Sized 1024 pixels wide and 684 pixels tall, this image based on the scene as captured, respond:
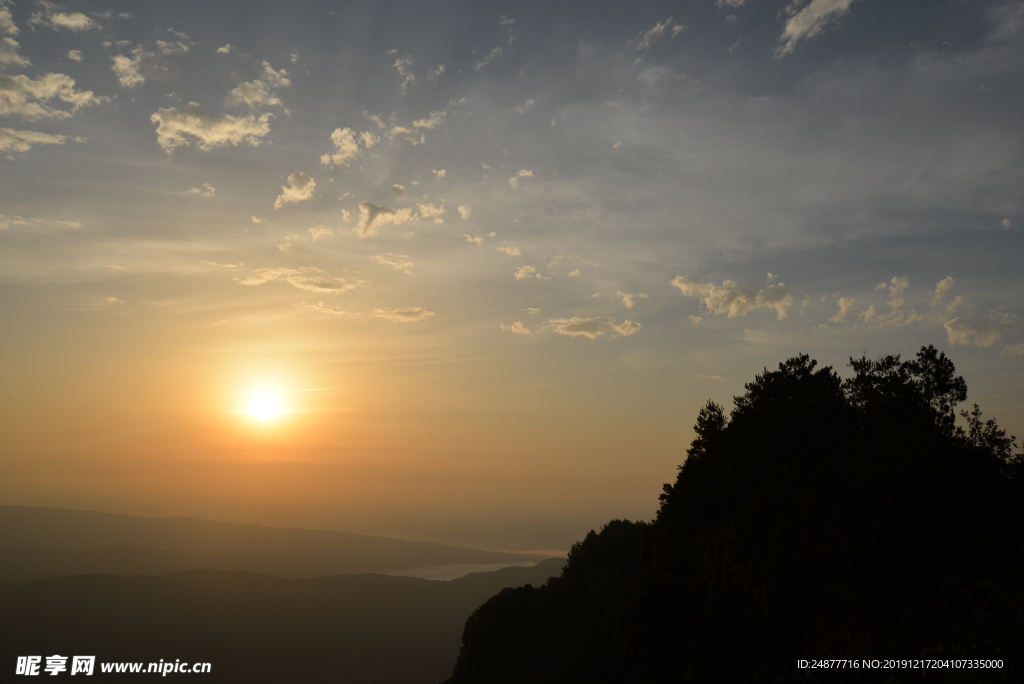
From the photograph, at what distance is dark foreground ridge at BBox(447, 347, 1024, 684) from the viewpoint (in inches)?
896

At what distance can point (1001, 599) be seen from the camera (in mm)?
20391

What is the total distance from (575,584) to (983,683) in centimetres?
7699

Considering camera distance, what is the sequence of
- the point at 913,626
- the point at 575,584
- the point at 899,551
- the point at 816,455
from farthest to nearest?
the point at 575,584 → the point at 816,455 → the point at 899,551 → the point at 913,626

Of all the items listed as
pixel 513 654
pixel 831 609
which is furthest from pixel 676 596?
pixel 513 654

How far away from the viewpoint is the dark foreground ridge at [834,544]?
22.8 metres

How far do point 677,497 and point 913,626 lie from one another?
85.4 ft

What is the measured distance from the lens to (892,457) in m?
27.9

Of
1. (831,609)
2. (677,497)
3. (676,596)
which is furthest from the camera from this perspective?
(677,497)

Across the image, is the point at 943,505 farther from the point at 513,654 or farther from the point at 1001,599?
the point at 513,654

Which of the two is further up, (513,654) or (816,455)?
(816,455)

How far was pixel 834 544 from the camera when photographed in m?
27.9

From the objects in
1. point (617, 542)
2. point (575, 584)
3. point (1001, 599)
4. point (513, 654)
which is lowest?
point (513, 654)

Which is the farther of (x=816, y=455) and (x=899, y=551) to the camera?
(x=816, y=455)

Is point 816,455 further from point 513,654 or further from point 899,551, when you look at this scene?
point 513,654
